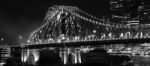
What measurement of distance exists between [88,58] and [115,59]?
15.2 feet

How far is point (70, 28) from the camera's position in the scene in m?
49.0

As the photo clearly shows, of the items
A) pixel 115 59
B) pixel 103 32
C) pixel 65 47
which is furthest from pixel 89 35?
pixel 115 59

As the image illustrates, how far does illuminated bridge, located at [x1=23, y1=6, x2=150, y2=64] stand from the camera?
4502 centimetres

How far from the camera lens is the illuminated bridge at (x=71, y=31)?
4502 cm

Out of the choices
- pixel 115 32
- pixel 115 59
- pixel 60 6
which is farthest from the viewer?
pixel 115 59

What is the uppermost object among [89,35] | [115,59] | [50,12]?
[50,12]

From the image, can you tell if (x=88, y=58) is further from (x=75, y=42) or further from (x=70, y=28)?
(x=75, y=42)

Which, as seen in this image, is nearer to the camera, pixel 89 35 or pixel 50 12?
pixel 89 35

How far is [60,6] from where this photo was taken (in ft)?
165

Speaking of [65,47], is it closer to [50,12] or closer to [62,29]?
[62,29]

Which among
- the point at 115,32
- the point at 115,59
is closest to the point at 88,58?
the point at 115,59

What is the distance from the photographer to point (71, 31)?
48.9m

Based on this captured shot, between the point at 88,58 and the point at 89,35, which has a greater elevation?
the point at 89,35

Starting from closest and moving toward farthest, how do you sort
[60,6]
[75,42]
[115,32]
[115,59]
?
[75,42] < [115,32] < [60,6] < [115,59]
